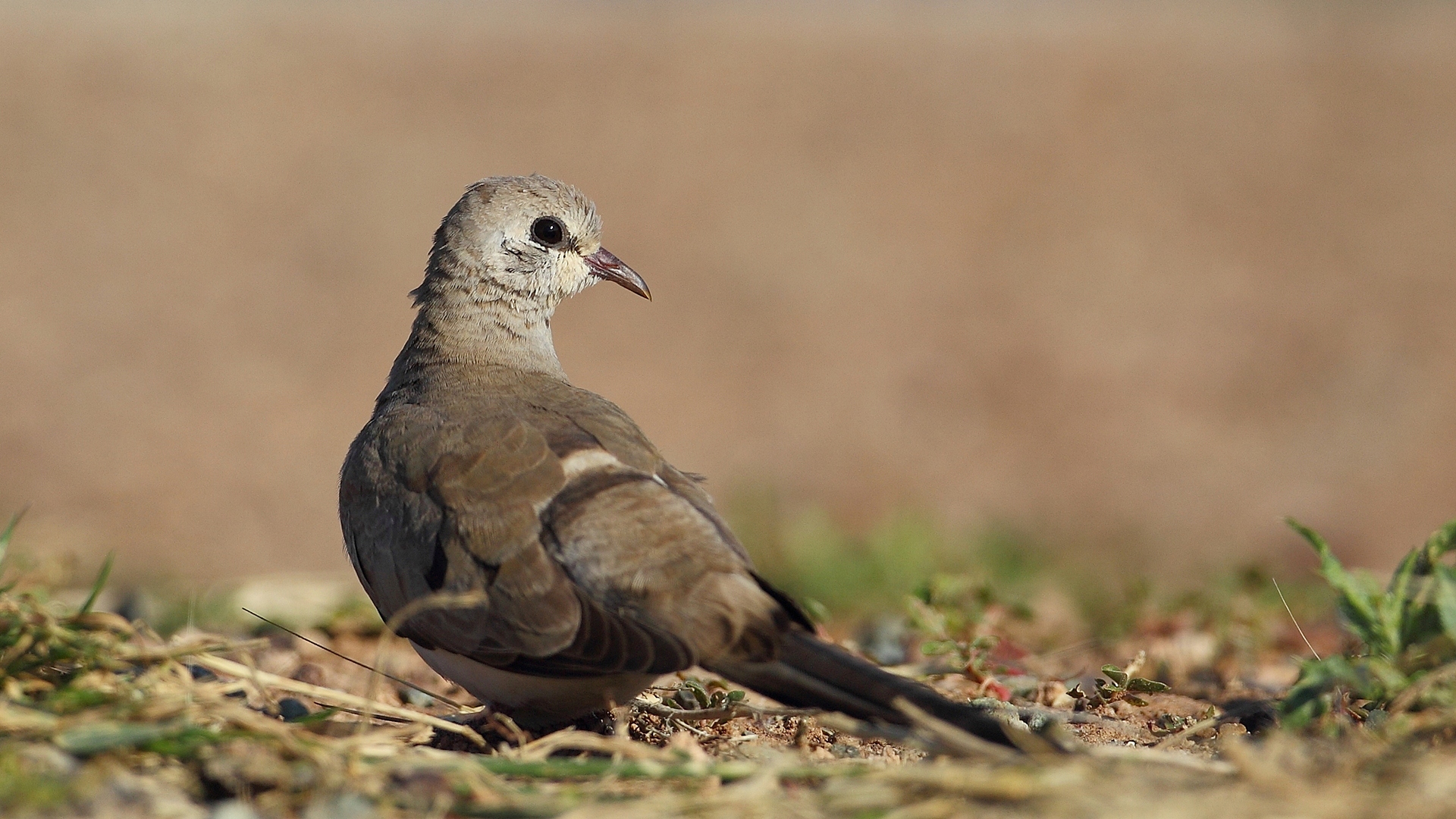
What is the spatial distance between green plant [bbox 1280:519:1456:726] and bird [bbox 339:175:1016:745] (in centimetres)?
73

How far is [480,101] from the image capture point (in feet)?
72.8

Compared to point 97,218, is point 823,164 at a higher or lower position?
higher

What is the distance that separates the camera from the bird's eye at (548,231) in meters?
5.24

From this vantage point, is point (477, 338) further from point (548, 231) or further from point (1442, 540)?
point (1442, 540)

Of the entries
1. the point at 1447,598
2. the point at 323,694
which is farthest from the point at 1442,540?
the point at 323,694

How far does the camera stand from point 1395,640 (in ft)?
10.5

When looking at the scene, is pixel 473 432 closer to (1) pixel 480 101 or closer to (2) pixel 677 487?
(2) pixel 677 487

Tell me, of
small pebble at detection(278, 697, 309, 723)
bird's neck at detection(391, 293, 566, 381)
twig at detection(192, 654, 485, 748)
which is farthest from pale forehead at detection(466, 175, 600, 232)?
twig at detection(192, 654, 485, 748)

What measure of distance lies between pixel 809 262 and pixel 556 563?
15047 mm

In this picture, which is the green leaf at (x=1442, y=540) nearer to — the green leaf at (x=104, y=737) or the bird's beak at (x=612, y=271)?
the green leaf at (x=104, y=737)

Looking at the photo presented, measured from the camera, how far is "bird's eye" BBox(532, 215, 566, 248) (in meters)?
5.24

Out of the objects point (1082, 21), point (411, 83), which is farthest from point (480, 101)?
point (1082, 21)

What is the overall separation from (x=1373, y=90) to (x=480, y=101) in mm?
13475

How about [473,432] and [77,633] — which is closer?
[77,633]
